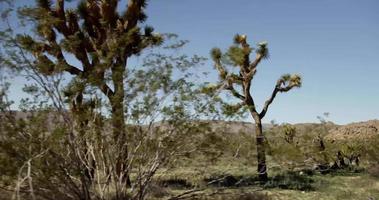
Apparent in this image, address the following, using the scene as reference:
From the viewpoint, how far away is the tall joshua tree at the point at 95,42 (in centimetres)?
1078

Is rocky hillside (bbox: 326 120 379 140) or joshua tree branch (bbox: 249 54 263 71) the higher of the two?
joshua tree branch (bbox: 249 54 263 71)

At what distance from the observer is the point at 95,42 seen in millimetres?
14125

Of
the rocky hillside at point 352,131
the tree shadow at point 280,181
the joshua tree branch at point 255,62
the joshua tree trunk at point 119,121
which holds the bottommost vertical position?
the tree shadow at point 280,181

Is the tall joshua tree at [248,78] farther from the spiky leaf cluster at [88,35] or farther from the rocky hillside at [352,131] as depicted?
the rocky hillside at [352,131]

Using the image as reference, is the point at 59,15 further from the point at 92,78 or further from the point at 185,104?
the point at 185,104

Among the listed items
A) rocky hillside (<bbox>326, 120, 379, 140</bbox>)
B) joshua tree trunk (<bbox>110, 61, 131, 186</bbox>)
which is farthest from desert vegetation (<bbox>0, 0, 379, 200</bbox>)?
rocky hillside (<bbox>326, 120, 379, 140</bbox>)

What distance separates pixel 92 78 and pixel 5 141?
233 cm

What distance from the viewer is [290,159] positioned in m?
13.1

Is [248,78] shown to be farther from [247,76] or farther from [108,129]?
[108,129]

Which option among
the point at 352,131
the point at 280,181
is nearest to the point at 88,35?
the point at 280,181

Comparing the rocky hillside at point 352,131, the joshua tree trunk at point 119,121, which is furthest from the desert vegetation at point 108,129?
the rocky hillside at point 352,131

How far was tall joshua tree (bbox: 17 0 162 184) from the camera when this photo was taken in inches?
424

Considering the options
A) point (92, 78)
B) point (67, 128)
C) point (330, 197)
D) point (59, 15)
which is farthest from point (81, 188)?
point (330, 197)

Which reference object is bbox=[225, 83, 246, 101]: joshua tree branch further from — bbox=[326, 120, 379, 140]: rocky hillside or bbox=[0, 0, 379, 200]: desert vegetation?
bbox=[326, 120, 379, 140]: rocky hillside
